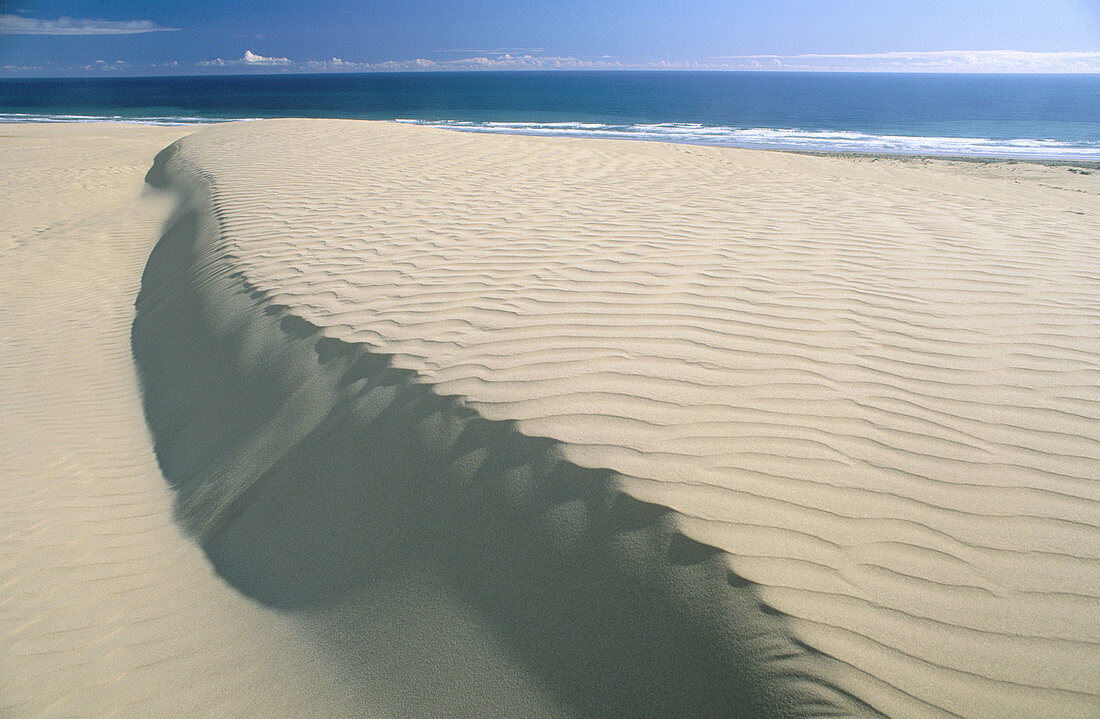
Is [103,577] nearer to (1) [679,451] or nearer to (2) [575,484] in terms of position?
(2) [575,484]

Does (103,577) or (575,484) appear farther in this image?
(103,577)

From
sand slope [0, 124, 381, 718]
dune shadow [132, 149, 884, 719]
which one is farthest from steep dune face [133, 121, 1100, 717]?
sand slope [0, 124, 381, 718]

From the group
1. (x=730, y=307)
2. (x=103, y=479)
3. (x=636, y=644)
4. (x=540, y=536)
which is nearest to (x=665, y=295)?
(x=730, y=307)

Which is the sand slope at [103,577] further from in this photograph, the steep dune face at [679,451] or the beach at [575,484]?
the steep dune face at [679,451]

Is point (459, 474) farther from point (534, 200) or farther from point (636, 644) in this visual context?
point (534, 200)

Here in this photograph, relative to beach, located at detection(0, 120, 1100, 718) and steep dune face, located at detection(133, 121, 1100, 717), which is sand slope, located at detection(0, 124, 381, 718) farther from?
steep dune face, located at detection(133, 121, 1100, 717)

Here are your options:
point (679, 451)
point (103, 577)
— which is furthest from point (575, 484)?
point (103, 577)

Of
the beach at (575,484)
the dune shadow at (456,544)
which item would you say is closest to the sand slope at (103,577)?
the beach at (575,484)
